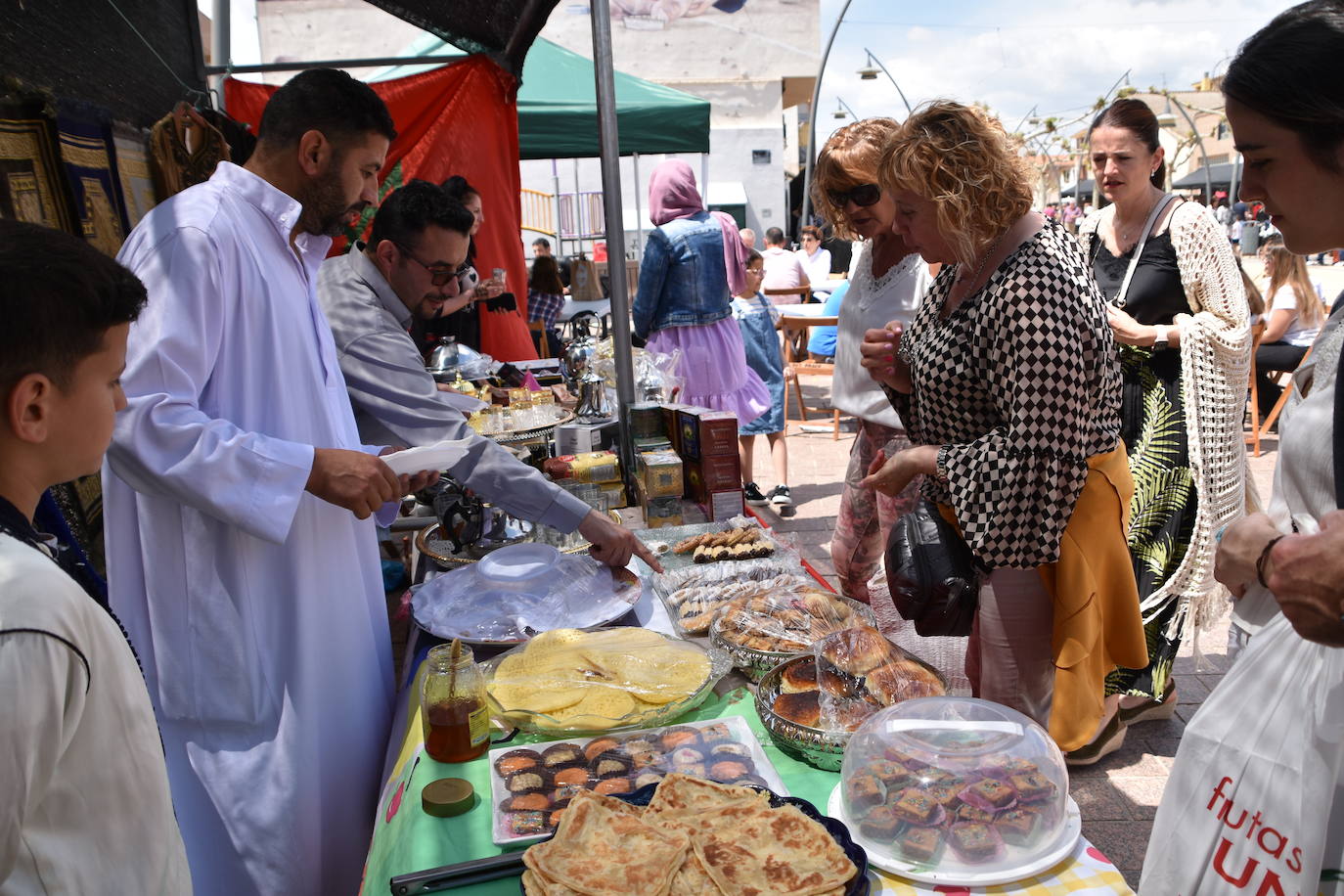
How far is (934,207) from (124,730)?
1.83 meters

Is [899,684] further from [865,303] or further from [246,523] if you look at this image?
[865,303]

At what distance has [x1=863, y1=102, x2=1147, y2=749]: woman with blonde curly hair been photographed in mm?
1869

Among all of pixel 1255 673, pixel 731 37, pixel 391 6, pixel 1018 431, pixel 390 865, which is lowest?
pixel 390 865

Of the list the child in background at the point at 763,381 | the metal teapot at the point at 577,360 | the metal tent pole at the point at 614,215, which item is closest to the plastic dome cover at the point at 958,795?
the metal tent pole at the point at 614,215

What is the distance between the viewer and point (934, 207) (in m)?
2.06

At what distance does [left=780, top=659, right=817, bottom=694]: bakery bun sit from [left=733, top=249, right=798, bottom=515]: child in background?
13.5 feet

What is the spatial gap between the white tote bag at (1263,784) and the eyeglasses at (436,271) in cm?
215

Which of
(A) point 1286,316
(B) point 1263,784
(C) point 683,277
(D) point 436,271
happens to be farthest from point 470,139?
(A) point 1286,316

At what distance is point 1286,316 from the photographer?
6.89 m

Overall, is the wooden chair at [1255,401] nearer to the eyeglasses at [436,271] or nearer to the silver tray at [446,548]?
the silver tray at [446,548]

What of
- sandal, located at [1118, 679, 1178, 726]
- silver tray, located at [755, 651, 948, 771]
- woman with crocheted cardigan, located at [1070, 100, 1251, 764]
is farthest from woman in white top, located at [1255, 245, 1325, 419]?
silver tray, located at [755, 651, 948, 771]

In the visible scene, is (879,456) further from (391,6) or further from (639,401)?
(391,6)

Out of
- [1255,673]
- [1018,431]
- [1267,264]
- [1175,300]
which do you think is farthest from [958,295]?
[1267,264]

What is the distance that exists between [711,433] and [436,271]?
3.07 feet
